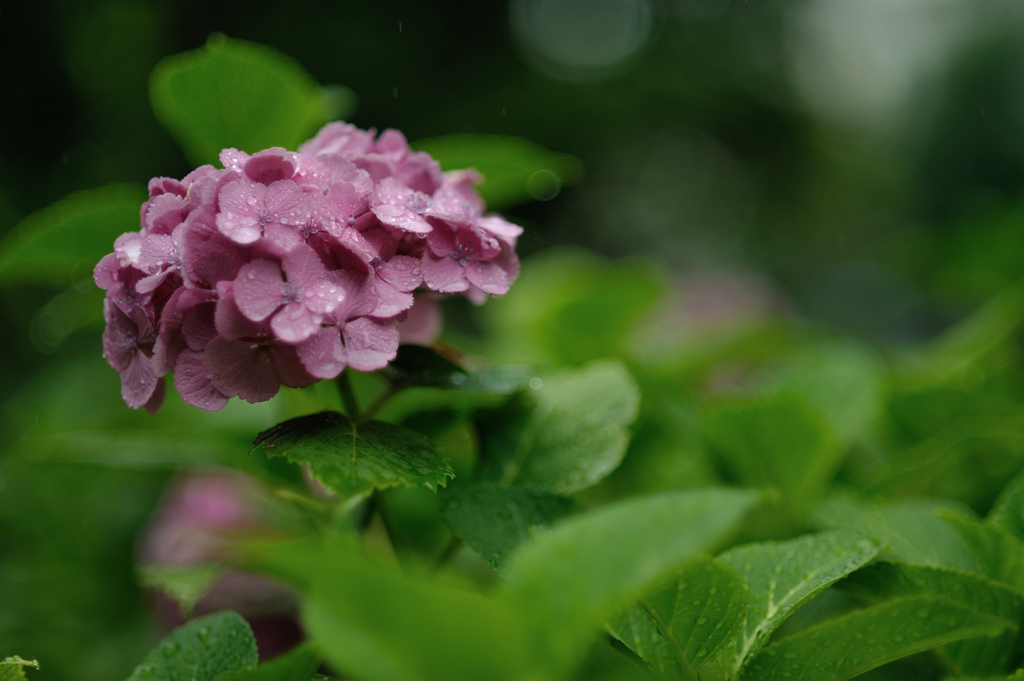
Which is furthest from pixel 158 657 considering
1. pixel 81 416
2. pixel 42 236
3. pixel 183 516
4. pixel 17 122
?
pixel 17 122

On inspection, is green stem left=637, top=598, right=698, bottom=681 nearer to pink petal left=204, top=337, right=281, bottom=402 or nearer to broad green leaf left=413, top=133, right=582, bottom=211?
pink petal left=204, top=337, right=281, bottom=402

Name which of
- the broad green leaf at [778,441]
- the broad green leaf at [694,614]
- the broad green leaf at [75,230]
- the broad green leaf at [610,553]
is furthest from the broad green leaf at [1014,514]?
the broad green leaf at [75,230]

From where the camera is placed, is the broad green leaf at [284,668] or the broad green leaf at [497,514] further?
the broad green leaf at [497,514]

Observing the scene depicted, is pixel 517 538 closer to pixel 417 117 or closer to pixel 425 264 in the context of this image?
pixel 425 264

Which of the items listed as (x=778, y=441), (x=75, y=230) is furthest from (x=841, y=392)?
(x=75, y=230)


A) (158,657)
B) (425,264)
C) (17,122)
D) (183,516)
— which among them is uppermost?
(425,264)

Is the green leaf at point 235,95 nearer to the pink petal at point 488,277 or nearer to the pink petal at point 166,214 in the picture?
the pink petal at point 166,214
